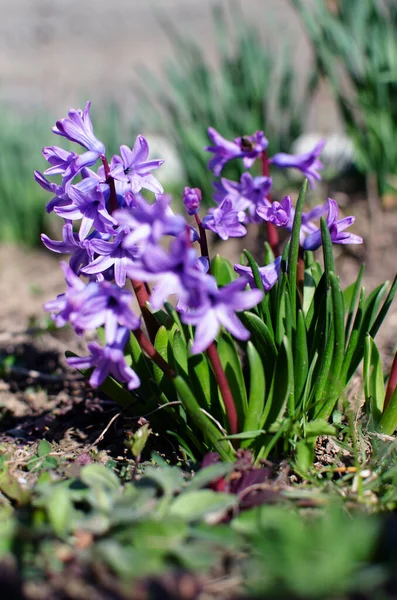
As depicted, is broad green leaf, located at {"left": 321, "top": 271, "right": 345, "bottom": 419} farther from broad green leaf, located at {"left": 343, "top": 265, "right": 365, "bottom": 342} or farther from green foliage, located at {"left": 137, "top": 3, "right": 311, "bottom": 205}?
green foliage, located at {"left": 137, "top": 3, "right": 311, "bottom": 205}

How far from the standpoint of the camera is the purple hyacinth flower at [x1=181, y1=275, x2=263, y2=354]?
1.33 meters

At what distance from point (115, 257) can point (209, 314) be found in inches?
14.5

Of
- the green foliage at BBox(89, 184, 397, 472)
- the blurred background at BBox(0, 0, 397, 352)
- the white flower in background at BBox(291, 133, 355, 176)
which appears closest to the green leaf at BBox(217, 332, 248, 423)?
the green foliage at BBox(89, 184, 397, 472)

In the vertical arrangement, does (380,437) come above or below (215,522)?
below

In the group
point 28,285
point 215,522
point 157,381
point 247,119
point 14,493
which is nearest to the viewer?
point 215,522

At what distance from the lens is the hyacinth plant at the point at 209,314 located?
1.42m

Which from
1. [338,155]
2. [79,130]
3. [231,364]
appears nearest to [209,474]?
[231,364]

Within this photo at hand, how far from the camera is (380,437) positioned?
6.05 feet

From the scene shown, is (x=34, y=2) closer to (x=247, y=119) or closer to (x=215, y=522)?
(x=247, y=119)

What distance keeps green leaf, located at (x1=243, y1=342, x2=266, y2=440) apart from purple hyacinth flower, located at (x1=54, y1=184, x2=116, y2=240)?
1.59ft

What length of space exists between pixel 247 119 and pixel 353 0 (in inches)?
36.0

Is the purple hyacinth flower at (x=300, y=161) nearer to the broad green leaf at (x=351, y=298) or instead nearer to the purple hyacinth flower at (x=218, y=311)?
the broad green leaf at (x=351, y=298)

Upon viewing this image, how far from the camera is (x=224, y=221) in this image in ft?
5.54

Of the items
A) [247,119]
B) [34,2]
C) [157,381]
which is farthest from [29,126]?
[34,2]
